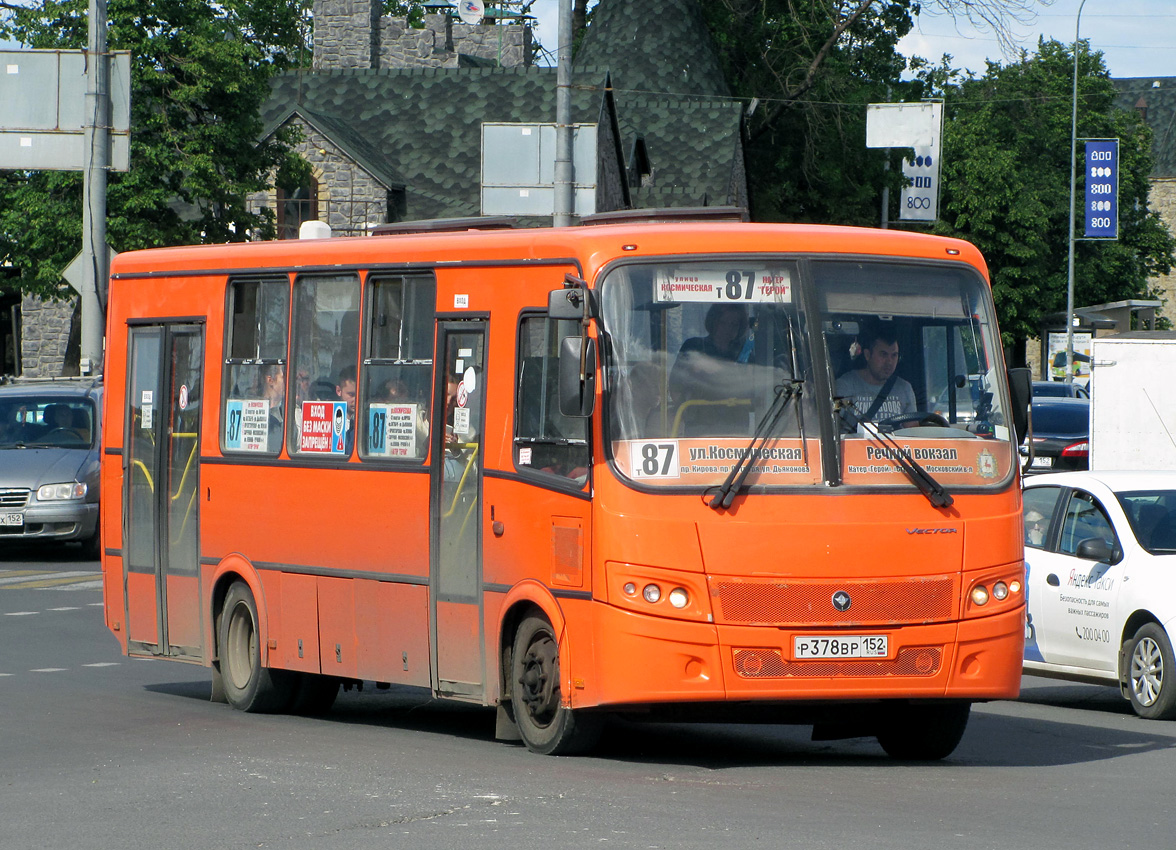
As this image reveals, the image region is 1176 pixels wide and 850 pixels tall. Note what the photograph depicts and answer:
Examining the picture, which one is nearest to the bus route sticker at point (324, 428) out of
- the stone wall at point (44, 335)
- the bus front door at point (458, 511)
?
the bus front door at point (458, 511)

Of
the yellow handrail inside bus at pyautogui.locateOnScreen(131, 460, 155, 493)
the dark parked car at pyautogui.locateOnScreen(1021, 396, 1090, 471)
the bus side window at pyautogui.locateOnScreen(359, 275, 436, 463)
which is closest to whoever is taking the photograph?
the bus side window at pyautogui.locateOnScreen(359, 275, 436, 463)

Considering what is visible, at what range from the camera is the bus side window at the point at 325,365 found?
11219mm

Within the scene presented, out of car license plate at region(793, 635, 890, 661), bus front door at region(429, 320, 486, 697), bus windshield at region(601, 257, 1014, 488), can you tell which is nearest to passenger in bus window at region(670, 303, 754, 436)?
bus windshield at region(601, 257, 1014, 488)

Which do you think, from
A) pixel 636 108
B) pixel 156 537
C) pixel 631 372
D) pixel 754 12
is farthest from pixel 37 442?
pixel 754 12

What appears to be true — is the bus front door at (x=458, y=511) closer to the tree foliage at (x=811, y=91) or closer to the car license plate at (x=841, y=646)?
the car license plate at (x=841, y=646)

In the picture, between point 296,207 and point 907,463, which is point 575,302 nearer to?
point 907,463

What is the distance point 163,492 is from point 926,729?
527 centimetres

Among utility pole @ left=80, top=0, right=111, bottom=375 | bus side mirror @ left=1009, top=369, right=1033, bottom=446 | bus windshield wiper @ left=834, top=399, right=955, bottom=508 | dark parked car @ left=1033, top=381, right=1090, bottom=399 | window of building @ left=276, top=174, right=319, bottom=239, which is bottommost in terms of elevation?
bus windshield wiper @ left=834, top=399, right=955, bottom=508

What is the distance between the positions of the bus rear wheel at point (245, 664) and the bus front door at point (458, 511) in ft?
6.42

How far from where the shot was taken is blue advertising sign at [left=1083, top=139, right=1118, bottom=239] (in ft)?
186

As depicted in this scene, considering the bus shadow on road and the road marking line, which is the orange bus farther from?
the road marking line

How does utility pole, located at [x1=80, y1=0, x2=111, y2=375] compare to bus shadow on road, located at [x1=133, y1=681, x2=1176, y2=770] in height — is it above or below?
above

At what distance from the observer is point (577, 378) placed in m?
8.99

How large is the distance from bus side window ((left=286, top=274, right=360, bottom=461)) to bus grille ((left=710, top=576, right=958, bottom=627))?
2.99m
